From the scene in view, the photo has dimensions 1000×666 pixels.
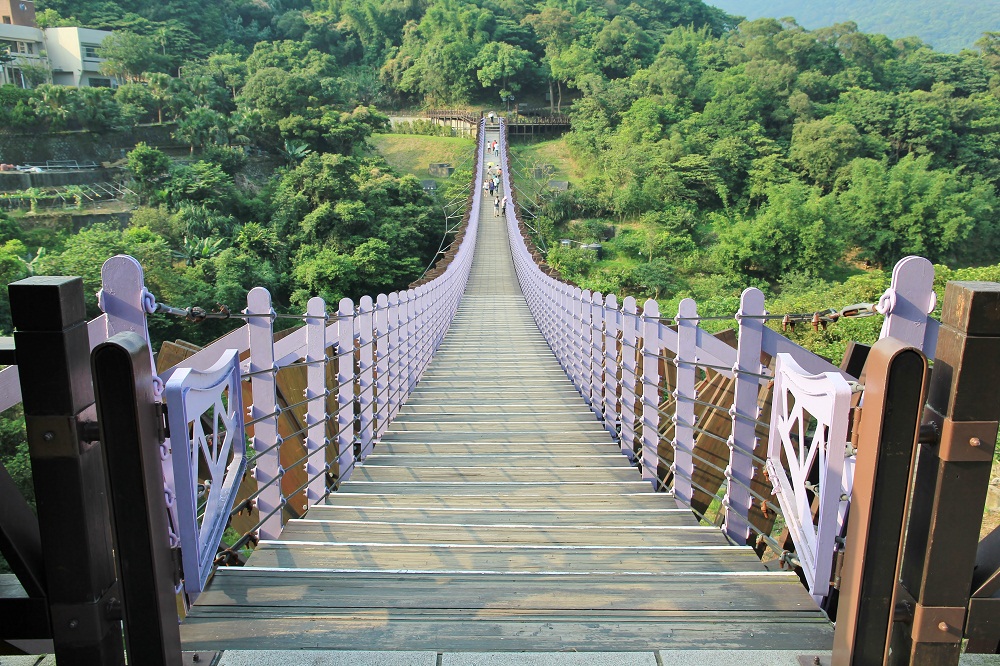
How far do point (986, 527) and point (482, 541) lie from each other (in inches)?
295

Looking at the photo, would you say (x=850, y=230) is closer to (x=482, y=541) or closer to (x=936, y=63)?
(x=936, y=63)

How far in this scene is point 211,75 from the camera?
3506 cm

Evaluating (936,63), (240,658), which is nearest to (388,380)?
(240,658)

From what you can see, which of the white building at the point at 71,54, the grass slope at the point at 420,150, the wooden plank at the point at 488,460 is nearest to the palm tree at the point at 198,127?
the white building at the point at 71,54

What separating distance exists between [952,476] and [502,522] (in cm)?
165

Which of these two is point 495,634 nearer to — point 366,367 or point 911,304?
point 911,304

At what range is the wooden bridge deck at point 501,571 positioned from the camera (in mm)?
1584

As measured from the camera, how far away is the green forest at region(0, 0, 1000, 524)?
2114 centimetres

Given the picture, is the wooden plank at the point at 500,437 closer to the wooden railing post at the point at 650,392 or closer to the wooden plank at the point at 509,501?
the wooden railing post at the point at 650,392

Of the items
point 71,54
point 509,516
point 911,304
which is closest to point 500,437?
point 509,516

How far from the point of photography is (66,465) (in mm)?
1308

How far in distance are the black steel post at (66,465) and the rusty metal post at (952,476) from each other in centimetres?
158

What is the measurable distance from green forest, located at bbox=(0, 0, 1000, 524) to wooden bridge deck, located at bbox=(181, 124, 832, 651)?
810cm

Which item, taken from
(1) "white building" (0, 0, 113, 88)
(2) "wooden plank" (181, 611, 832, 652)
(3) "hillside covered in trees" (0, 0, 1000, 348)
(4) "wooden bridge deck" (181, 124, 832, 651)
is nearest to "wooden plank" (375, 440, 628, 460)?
(4) "wooden bridge deck" (181, 124, 832, 651)
